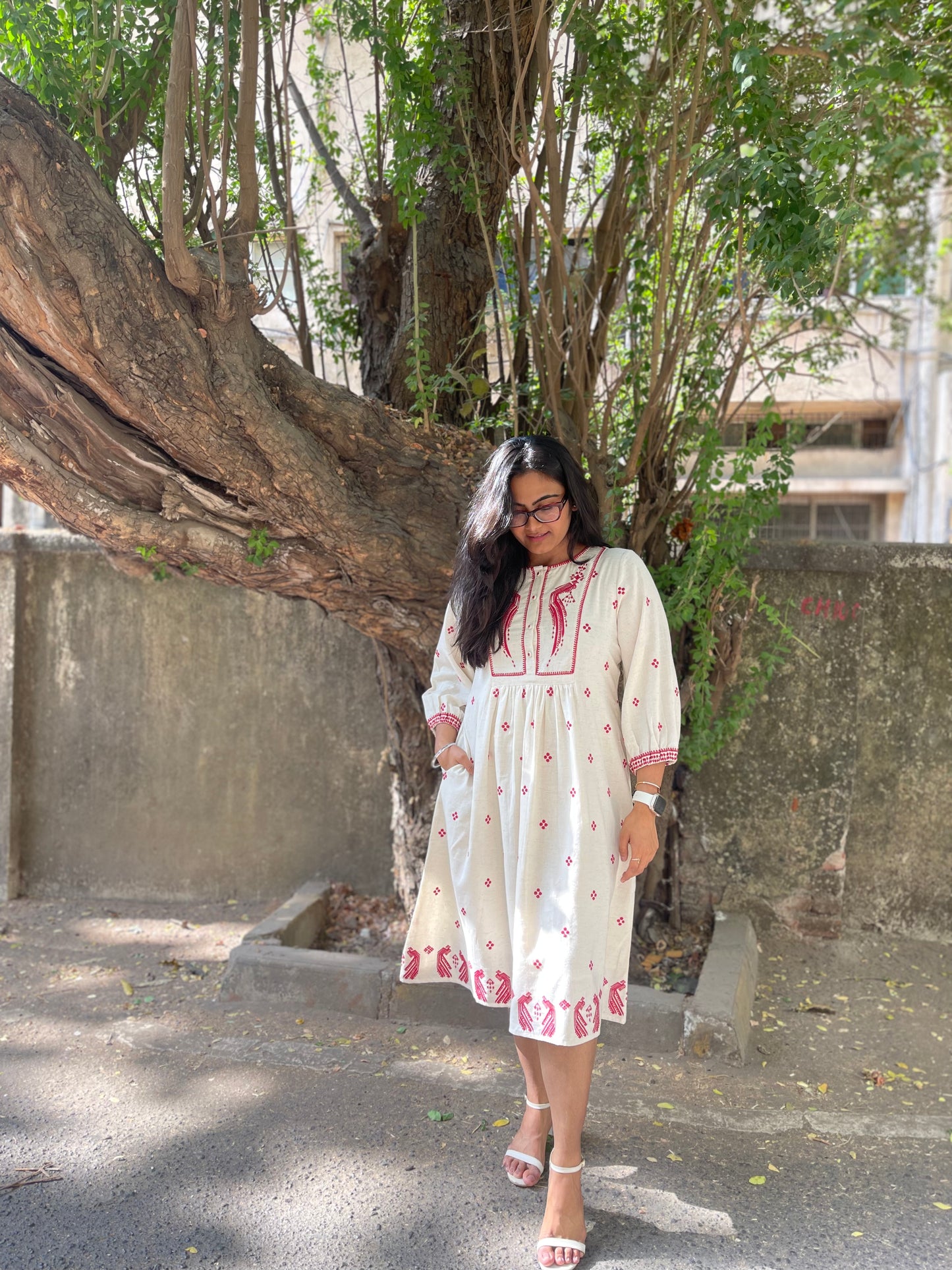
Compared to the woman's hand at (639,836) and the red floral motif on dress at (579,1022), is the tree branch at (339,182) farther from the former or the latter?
the red floral motif on dress at (579,1022)

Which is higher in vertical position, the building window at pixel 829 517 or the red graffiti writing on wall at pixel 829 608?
the building window at pixel 829 517

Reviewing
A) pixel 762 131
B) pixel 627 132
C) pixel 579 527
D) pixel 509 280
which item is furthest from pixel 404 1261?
pixel 627 132

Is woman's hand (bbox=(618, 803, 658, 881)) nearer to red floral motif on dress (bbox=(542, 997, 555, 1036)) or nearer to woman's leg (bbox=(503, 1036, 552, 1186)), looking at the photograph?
red floral motif on dress (bbox=(542, 997, 555, 1036))

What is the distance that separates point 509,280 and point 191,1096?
3118 mm

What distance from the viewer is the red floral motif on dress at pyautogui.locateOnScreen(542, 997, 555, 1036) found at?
7.22ft

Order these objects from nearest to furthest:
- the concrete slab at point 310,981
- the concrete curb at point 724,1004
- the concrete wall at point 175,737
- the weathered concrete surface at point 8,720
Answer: the concrete curb at point 724,1004, the concrete slab at point 310,981, the concrete wall at point 175,737, the weathered concrete surface at point 8,720

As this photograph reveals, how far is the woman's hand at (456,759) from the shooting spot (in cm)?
249

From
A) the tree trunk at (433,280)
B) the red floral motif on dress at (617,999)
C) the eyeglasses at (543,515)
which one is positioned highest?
the tree trunk at (433,280)

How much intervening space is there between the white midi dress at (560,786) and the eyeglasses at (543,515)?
131mm

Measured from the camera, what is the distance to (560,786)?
229 cm

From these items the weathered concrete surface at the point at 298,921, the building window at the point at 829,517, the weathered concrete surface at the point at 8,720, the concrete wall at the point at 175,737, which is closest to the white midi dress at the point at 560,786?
the weathered concrete surface at the point at 298,921

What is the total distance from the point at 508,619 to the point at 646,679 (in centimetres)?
39

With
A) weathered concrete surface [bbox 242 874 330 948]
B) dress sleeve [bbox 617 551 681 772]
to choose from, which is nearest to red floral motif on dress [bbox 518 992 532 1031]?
dress sleeve [bbox 617 551 681 772]

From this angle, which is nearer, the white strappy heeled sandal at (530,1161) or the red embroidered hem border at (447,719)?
the white strappy heeled sandal at (530,1161)
